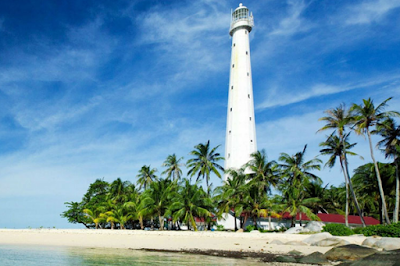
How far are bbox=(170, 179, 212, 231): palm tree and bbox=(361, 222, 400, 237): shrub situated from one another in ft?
50.6

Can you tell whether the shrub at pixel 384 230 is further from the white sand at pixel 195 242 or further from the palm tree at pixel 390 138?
the palm tree at pixel 390 138

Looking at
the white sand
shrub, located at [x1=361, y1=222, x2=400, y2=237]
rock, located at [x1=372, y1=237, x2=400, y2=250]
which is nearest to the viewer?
rock, located at [x1=372, y1=237, x2=400, y2=250]

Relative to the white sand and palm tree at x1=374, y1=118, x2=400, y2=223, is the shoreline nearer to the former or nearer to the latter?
the white sand

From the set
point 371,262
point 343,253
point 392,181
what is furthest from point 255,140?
point 371,262

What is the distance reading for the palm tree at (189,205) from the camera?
3400cm

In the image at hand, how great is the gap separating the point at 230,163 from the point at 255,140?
16.0 feet

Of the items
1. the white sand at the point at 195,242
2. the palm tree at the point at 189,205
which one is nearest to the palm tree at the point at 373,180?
the white sand at the point at 195,242

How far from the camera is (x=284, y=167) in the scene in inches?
1626

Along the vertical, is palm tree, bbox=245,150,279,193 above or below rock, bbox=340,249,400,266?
above

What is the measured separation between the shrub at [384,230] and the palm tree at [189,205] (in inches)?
608

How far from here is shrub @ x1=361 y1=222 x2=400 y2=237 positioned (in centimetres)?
2217

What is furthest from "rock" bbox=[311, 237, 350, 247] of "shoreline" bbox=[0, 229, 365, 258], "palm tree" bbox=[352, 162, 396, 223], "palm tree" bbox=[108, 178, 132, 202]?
"palm tree" bbox=[108, 178, 132, 202]

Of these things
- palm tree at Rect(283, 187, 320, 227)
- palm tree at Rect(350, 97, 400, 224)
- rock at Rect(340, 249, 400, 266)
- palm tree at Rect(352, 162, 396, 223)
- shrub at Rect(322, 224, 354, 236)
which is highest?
palm tree at Rect(350, 97, 400, 224)

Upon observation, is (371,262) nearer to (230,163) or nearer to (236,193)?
(236,193)
